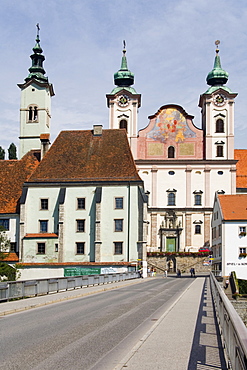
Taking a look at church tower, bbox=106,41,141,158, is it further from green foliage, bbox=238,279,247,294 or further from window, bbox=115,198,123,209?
green foliage, bbox=238,279,247,294

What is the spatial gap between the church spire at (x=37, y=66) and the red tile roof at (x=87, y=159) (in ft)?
49.9

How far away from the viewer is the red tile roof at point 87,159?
2324 inches

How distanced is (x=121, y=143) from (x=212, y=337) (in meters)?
51.2

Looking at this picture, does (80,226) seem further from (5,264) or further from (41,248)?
(5,264)

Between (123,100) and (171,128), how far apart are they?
8705 millimetres

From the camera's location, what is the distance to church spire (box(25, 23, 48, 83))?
3039 inches

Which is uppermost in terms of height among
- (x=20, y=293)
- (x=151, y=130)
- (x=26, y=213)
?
(x=151, y=130)

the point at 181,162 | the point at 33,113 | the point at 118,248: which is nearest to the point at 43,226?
the point at 118,248

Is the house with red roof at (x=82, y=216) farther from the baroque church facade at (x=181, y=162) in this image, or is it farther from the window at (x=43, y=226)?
A: the baroque church facade at (x=181, y=162)

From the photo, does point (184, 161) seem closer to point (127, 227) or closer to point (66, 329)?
point (127, 227)

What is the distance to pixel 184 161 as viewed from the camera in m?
78.8

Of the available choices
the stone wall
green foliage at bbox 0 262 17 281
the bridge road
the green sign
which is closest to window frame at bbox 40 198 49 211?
the green sign

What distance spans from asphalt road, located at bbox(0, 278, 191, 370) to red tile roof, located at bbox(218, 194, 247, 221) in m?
41.0

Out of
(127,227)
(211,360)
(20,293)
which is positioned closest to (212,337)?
(211,360)
